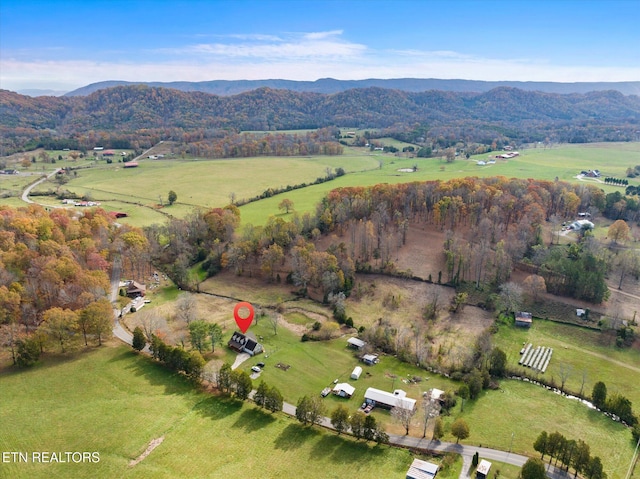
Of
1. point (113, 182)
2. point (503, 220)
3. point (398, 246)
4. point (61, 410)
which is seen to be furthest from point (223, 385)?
point (113, 182)

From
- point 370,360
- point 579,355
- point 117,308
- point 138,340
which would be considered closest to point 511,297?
point 579,355

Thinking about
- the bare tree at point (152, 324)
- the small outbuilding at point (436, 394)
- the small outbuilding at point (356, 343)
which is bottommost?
the small outbuilding at point (436, 394)

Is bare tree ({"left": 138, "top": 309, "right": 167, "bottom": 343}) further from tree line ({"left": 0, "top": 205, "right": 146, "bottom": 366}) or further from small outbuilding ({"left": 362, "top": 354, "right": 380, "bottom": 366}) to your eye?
small outbuilding ({"left": 362, "top": 354, "right": 380, "bottom": 366})

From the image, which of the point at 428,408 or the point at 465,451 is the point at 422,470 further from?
the point at 428,408

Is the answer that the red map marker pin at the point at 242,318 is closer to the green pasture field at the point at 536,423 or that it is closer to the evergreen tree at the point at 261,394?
the evergreen tree at the point at 261,394

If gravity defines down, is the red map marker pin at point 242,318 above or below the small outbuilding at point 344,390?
above

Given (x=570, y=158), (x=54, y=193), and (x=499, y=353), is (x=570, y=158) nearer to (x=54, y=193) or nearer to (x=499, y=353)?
(x=499, y=353)

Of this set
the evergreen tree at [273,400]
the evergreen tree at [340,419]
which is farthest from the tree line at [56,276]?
the evergreen tree at [340,419]
